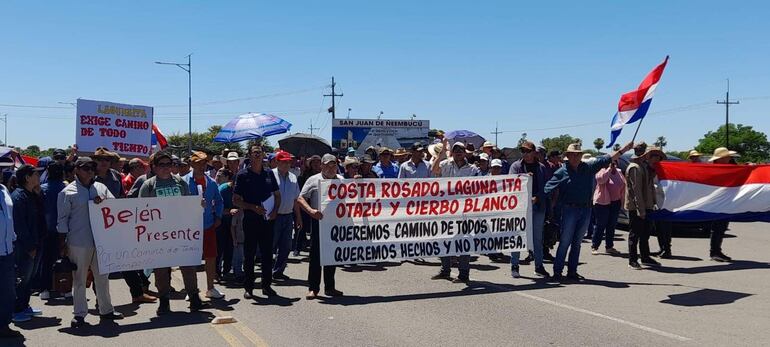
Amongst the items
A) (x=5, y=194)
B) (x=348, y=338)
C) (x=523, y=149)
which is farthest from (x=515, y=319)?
(x=5, y=194)

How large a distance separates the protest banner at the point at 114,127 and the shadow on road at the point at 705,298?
1154 centimetres

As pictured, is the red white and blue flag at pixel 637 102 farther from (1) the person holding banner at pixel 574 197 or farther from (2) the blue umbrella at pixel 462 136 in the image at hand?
(2) the blue umbrella at pixel 462 136

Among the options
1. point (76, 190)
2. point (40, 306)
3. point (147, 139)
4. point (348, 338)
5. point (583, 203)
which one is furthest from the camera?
point (147, 139)

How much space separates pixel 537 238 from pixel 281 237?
3.77 metres

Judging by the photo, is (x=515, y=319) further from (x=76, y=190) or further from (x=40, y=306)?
(x=40, y=306)

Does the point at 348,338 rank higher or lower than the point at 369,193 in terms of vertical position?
lower

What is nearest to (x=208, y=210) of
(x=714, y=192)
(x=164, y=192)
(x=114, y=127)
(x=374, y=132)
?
(x=164, y=192)

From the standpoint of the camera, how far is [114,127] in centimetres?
1475

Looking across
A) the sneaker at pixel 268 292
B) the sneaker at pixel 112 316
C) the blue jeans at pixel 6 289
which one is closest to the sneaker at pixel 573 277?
the sneaker at pixel 268 292

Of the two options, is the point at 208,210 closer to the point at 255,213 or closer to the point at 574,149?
the point at 255,213

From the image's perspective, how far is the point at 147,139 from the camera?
50.0 feet

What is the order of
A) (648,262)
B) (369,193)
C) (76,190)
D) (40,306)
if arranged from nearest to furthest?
(76,190), (40,306), (369,193), (648,262)

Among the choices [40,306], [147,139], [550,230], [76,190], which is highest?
[147,139]

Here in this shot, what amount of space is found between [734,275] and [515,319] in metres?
4.98
